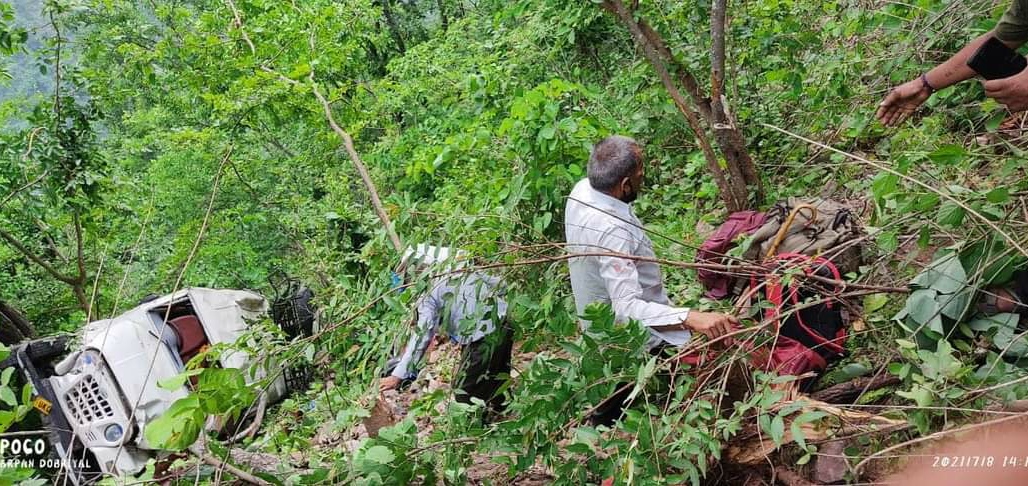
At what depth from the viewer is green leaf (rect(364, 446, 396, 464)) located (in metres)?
2.14

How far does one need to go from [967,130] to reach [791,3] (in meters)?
1.76

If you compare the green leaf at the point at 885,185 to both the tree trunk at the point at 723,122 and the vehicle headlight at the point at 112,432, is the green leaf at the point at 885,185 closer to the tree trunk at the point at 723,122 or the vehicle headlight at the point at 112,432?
the tree trunk at the point at 723,122

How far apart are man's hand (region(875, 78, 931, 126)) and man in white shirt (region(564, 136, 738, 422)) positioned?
1000 mm

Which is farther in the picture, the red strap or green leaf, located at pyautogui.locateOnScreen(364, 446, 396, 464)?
the red strap

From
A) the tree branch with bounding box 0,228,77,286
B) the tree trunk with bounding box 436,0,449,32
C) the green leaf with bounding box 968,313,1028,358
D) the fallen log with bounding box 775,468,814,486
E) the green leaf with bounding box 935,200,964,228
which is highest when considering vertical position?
the tree trunk with bounding box 436,0,449,32

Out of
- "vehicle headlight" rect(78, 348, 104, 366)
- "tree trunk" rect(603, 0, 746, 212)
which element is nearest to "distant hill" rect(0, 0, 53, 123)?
"vehicle headlight" rect(78, 348, 104, 366)

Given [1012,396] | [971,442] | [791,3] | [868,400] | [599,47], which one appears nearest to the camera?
[971,442]

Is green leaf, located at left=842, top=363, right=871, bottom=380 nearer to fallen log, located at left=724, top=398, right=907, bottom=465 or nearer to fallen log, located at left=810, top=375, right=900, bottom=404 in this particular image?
fallen log, located at left=810, top=375, right=900, bottom=404

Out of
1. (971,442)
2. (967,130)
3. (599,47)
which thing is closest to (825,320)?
(971,442)

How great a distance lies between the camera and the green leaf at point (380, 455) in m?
2.14

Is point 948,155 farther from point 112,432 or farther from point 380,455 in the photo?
point 112,432

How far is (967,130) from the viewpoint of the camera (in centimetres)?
373

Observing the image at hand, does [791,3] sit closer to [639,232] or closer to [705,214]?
[705,214]

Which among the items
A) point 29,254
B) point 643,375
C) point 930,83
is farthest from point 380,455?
point 29,254
